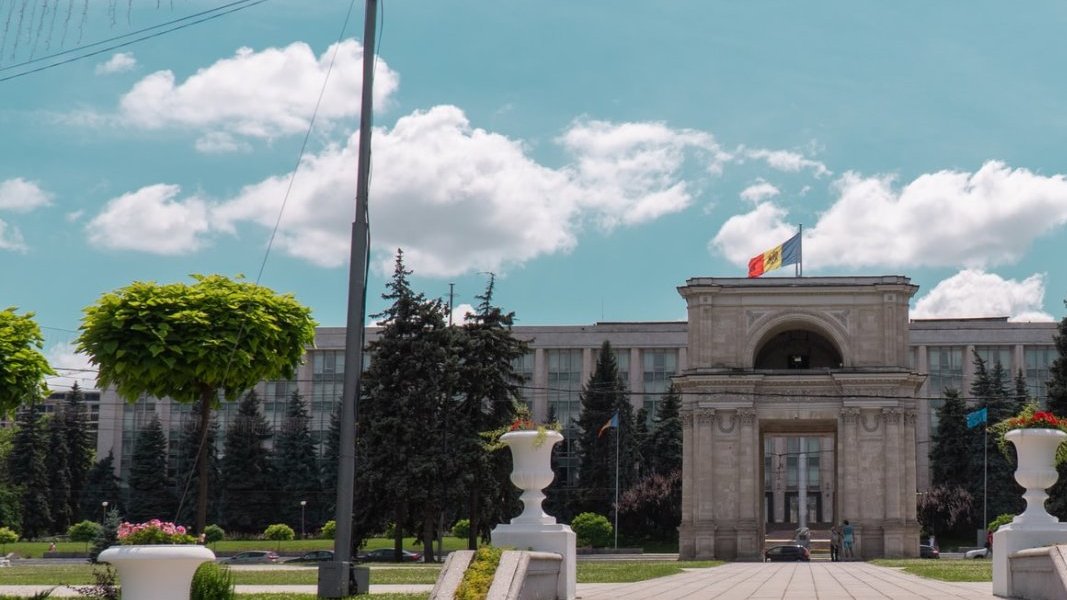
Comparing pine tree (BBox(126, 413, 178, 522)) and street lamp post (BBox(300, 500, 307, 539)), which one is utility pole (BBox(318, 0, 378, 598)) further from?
pine tree (BBox(126, 413, 178, 522))

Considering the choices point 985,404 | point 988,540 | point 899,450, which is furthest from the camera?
point 985,404

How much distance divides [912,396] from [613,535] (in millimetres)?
27825

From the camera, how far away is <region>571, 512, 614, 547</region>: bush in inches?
3361

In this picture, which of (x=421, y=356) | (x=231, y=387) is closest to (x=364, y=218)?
(x=231, y=387)

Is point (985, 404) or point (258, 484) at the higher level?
point (985, 404)

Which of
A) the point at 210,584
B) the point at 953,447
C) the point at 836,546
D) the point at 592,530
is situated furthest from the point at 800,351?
the point at 210,584

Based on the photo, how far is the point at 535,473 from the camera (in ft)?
65.3

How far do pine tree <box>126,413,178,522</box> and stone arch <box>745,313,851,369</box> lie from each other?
175 ft

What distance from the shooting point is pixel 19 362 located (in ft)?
85.8

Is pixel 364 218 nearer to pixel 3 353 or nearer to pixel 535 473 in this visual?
pixel 535 473

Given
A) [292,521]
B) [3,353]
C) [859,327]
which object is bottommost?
[292,521]

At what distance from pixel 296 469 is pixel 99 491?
16957 mm

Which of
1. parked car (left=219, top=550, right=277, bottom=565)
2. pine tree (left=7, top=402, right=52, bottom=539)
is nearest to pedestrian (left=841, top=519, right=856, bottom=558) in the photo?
parked car (left=219, top=550, right=277, bottom=565)

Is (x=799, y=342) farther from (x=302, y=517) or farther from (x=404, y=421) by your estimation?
(x=302, y=517)
